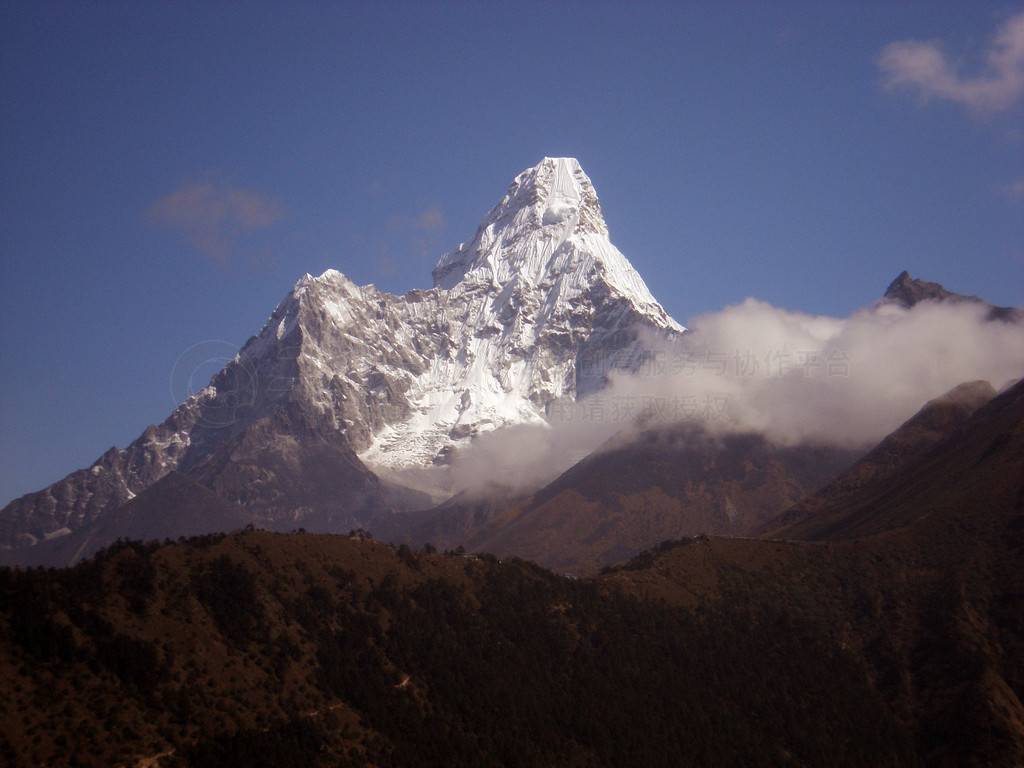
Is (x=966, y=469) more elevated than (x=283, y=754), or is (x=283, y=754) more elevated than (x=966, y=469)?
(x=966, y=469)

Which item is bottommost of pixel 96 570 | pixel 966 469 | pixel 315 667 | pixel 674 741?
pixel 674 741

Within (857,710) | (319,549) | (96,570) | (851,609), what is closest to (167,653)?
(96,570)

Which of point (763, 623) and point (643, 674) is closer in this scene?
point (643, 674)

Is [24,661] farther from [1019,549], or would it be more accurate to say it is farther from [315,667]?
[1019,549]

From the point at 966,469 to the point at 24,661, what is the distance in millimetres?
152305

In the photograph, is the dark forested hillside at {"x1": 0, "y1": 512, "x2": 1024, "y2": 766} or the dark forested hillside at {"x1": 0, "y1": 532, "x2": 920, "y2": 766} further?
Result: the dark forested hillside at {"x1": 0, "y1": 512, "x2": 1024, "y2": 766}

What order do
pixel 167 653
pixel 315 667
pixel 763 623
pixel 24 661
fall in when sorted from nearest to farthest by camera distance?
pixel 24 661 → pixel 167 653 → pixel 315 667 → pixel 763 623

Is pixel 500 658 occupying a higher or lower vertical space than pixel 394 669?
higher

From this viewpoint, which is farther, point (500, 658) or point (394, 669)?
point (500, 658)

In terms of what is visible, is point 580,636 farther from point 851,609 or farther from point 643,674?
point 851,609

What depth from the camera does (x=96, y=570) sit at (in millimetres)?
97562

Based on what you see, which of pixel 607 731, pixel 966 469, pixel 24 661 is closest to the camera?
pixel 24 661

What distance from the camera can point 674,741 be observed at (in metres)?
120

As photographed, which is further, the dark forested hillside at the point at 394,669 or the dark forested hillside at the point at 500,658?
the dark forested hillside at the point at 500,658
